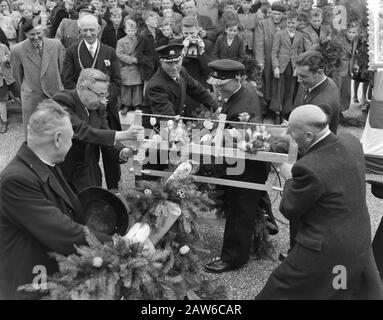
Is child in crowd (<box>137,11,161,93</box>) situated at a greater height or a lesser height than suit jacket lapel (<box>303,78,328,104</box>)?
lesser

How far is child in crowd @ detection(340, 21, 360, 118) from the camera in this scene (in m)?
9.52

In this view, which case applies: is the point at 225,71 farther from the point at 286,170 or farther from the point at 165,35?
the point at 165,35

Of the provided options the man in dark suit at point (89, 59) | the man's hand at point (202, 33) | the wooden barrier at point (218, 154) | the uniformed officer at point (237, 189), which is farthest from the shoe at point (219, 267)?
the man's hand at point (202, 33)

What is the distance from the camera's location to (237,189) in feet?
15.5

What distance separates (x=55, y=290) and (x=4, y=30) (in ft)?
27.3

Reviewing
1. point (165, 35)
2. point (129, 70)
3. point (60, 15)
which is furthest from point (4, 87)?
point (165, 35)

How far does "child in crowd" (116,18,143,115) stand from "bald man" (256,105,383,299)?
597cm

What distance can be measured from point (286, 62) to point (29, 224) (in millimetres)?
7266

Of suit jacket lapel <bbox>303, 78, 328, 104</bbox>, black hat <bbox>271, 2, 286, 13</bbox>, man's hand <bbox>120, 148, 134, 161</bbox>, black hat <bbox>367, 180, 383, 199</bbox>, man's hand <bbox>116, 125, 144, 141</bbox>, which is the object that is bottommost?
black hat <bbox>367, 180, 383, 199</bbox>

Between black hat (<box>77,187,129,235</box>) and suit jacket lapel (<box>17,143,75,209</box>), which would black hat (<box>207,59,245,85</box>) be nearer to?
black hat (<box>77,187,129,235</box>)

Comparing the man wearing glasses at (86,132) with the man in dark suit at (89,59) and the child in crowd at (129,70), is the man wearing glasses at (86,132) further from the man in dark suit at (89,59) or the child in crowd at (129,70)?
the child in crowd at (129,70)

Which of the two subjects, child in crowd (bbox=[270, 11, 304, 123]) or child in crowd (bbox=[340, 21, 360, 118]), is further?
child in crowd (bbox=[340, 21, 360, 118])

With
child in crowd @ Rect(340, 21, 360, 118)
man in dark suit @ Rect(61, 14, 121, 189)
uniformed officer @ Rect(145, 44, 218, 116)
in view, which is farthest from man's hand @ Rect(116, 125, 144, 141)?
child in crowd @ Rect(340, 21, 360, 118)

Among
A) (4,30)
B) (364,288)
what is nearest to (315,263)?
(364,288)
